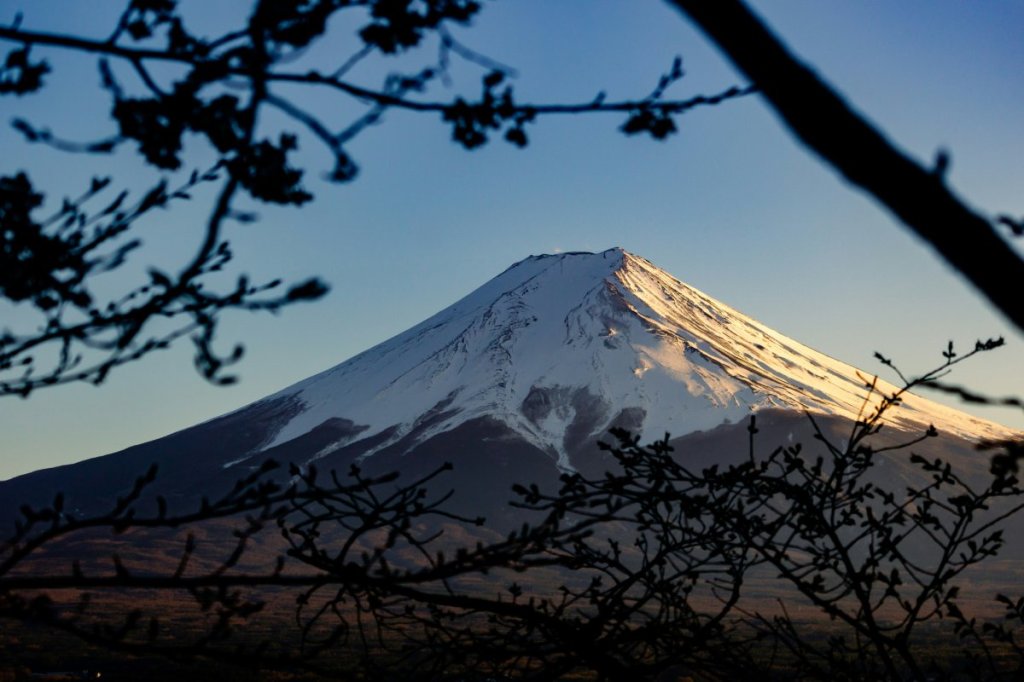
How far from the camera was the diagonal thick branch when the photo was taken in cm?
104

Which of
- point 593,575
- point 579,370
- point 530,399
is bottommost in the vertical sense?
point 593,575

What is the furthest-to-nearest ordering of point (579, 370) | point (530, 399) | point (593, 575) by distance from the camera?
point (579, 370) < point (530, 399) < point (593, 575)

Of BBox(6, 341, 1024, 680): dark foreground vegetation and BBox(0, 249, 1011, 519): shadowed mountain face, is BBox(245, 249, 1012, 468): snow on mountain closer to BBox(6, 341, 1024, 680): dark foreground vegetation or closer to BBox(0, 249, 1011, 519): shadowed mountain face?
BBox(0, 249, 1011, 519): shadowed mountain face

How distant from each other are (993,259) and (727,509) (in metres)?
2.76

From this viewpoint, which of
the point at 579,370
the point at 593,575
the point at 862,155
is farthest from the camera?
the point at 579,370

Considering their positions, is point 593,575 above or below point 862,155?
below

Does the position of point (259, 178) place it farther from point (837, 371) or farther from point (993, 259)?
point (837, 371)

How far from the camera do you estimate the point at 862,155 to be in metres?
1.11

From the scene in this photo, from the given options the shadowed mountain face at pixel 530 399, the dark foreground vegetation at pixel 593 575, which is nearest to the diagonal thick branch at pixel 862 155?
the dark foreground vegetation at pixel 593 575

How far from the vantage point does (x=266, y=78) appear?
8.46 feet

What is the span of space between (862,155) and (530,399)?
429ft

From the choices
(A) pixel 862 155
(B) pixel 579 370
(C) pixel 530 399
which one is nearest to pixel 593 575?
(A) pixel 862 155

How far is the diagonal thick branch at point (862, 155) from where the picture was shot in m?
1.04

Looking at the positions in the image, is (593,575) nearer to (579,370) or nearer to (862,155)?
(862,155)
